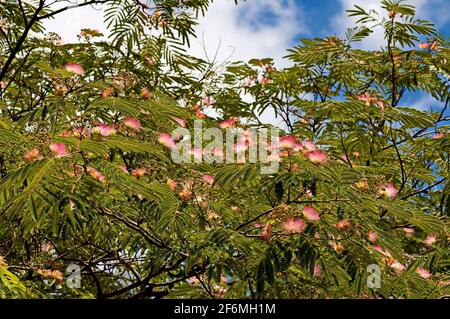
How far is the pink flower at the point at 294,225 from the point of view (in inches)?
134

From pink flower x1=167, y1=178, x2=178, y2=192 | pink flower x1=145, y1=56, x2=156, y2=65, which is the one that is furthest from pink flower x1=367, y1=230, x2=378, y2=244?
pink flower x1=145, y1=56, x2=156, y2=65

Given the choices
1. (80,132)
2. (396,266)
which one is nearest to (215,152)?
(80,132)

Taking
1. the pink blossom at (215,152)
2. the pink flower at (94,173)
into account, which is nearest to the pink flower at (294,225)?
the pink blossom at (215,152)

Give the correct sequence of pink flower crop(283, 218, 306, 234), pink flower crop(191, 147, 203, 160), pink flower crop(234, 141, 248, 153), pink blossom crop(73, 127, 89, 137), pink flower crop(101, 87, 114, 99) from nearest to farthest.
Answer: pink blossom crop(73, 127, 89, 137) → pink flower crop(283, 218, 306, 234) → pink flower crop(234, 141, 248, 153) → pink flower crop(101, 87, 114, 99) → pink flower crop(191, 147, 203, 160)

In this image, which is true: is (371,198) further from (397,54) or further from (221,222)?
(397,54)

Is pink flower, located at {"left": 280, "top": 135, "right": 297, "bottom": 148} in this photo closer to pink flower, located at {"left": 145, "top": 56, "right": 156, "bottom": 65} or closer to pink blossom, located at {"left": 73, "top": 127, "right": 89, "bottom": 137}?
pink blossom, located at {"left": 73, "top": 127, "right": 89, "bottom": 137}

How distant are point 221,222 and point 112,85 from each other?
1.10 metres

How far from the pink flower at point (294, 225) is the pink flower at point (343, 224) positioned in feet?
0.84

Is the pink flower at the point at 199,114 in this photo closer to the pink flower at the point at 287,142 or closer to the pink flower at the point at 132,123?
the pink flower at the point at 132,123

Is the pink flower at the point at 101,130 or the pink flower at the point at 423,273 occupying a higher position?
Answer: the pink flower at the point at 101,130

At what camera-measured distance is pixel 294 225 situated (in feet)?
11.2

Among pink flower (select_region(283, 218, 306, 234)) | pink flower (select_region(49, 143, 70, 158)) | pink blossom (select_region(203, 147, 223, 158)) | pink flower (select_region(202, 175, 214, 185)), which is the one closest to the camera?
pink flower (select_region(49, 143, 70, 158))

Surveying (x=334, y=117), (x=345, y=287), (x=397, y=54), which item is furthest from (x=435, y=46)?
(x=345, y=287)

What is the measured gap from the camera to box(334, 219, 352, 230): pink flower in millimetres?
3551
